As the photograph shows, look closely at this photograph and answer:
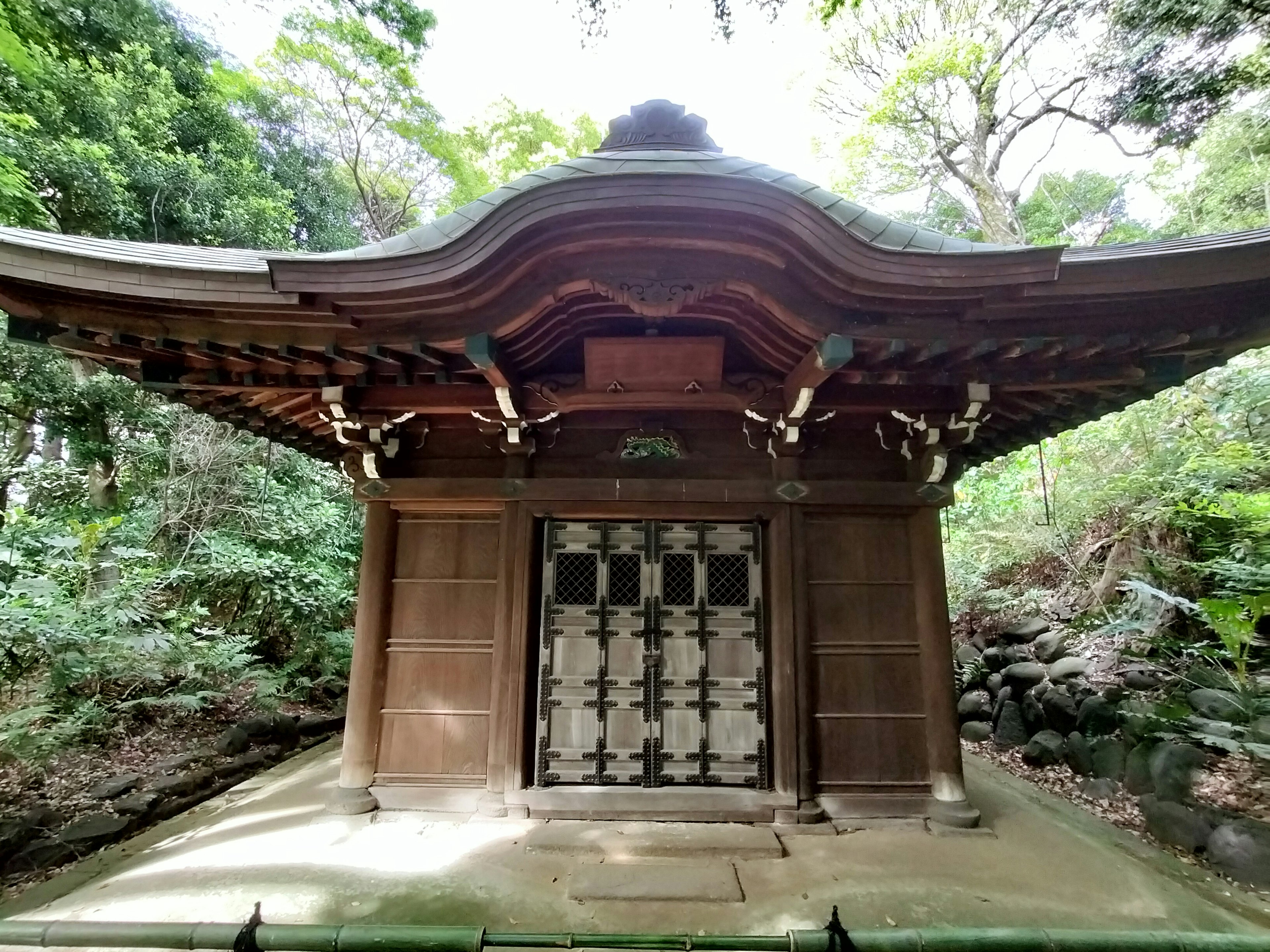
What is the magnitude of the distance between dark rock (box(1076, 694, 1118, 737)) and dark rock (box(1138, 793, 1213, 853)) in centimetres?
115

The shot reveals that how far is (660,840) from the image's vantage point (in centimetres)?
386

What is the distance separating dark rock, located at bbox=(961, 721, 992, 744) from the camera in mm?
7133

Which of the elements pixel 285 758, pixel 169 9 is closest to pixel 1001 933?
pixel 285 758

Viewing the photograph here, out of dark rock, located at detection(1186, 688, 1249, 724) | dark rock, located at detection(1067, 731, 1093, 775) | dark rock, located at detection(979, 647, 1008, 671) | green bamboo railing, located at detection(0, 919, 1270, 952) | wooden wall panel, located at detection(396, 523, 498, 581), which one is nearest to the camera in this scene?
green bamboo railing, located at detection(0, 919, 1270, 952)

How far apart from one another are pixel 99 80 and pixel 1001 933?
1302 centimetres

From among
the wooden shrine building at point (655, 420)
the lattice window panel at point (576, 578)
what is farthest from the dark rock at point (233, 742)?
the lattice window panel at point (576, 578)

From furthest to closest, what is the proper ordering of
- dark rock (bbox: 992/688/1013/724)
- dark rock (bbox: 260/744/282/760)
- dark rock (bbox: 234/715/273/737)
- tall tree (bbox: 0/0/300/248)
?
tall tree (bbox: 0/0/300/248) → dark rock (bbox: 992/688/1013/724) → dark rock (bbox: 234/715/273/737) → dark rock (bbox: 260/744/282/760)

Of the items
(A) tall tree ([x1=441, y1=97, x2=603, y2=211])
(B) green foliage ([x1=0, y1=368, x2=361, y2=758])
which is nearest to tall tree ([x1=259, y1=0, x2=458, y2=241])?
(A) tall tree ([x1=441, y1=97, x2=603, y2=211])

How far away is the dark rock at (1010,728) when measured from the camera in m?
6.75

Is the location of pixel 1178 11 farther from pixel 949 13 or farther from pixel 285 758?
pixel 285 758

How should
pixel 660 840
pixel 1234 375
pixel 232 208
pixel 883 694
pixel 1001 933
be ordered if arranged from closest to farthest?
1. pixel 1001 933
2. pixel 660 840
3. pixel 883 694
4. pixel 1234 375
5. pixel 232 208

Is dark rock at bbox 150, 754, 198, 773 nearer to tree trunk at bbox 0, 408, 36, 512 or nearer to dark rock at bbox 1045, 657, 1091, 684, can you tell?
tree trunk at bbox 0, 408, 36, 512

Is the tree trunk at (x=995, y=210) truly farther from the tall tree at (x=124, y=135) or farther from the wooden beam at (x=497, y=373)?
the tall tree at (x=124, y=135)

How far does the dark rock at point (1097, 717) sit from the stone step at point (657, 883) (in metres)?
4.43
